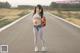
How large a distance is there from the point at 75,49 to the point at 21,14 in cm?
301

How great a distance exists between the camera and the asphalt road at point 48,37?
36.4 ft

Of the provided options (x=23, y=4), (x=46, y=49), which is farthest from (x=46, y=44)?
(x=23, y=4)

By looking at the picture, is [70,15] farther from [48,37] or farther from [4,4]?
[4,4]

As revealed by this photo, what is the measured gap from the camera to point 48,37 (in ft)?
40.7

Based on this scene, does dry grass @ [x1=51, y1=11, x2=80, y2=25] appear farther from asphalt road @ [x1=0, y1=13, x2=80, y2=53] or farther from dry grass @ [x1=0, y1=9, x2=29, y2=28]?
dry grass @ [x1=0, y1=9, x2=29, y2=28]

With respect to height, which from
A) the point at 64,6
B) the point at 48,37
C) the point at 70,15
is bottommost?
the point at 48,37

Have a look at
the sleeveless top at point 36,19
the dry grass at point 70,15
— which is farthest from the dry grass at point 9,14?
the sleeveless top at point 36,19

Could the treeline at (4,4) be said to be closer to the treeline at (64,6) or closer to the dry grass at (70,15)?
the treeline at (64,6)

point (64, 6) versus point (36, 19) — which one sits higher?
point (64, 6)

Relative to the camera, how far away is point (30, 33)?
41.1ft

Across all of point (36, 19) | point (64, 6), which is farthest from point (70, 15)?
point (36, 19)

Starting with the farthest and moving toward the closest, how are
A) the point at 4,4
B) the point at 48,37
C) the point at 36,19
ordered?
the point at 4,4, the point at 48,37, the point at 36,19

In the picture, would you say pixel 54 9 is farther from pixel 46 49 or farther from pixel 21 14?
pixel 46 49

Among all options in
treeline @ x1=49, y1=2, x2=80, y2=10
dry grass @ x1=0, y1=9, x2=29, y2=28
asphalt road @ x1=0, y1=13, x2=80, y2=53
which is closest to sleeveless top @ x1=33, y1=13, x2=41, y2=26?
asphalt road @ x1=0, y1=13, x2=80, y2=53
